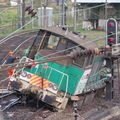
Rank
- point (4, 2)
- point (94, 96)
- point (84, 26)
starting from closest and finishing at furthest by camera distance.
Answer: point (94, 96)
point (84, 26)
point (4, 2)

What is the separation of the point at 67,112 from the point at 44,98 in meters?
0.99

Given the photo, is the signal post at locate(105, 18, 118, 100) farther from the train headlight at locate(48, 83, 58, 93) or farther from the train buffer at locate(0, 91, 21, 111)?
the train buffer at locate(0, 91, 21, 111)

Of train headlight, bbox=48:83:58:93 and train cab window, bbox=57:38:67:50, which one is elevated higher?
train cab window, bbox=57:38:67:50

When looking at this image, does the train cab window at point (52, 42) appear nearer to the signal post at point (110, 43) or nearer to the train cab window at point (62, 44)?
the train cab window at point (62, 44)

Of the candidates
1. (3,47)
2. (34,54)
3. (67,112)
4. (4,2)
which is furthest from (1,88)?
(4,2)

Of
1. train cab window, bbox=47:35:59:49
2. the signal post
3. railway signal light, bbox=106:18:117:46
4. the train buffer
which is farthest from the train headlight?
railway signal light, bbox=106:18:117:46

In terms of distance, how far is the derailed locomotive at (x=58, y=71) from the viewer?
46.1 feet

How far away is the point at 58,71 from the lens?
46.4ft

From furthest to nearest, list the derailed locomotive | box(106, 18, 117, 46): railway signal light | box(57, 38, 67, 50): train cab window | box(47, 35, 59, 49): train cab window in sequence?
1. box(106, 18, 117, 46): railway signal light
2. box(47, 35, 59, 49): train cab window
3. box(57, 38, 67, 50): train cab window
4. the derailed locomotive

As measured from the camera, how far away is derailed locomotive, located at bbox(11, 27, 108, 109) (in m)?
14.0

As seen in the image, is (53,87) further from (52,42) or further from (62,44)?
(52,42)

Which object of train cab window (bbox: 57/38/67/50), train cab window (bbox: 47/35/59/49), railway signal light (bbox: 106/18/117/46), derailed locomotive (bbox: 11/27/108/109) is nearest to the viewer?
derailed locomotive (bbox: 11/27/108/109)

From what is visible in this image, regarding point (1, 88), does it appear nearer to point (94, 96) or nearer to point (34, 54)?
point (34, 54)

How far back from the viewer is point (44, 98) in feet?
46.1
